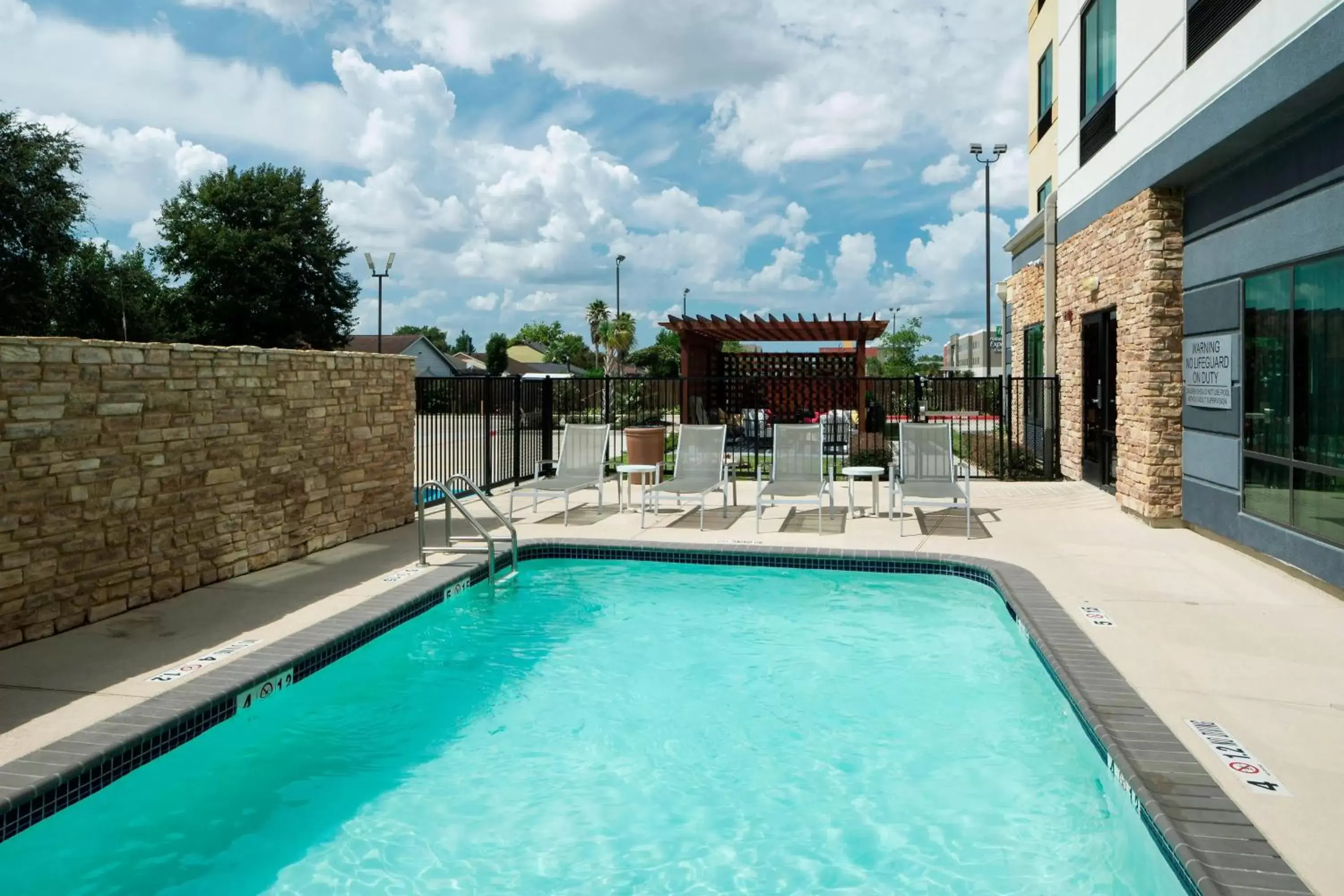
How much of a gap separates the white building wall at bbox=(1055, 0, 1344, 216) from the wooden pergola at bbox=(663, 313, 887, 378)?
460 centimetres

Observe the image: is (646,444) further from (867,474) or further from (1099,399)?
(1099,399)

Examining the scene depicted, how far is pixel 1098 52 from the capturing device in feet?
37.8

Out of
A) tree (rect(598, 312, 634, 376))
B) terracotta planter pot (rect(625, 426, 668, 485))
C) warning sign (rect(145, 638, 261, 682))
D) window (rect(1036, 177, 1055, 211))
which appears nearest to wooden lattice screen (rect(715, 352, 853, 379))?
terracotta planter pot (rect(625, 426, 668, 485))

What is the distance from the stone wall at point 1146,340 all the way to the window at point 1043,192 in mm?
8030

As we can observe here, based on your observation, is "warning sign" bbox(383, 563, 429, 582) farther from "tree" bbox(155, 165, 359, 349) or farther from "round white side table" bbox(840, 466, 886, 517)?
"tree" bbox(155, 165, 359, 349)

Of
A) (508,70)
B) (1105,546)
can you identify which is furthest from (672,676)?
(508,70)

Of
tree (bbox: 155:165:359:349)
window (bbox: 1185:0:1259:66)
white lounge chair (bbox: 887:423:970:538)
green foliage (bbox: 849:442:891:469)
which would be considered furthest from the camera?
tree (bbox: 155:165:359:349)

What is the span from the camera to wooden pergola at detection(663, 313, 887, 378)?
16422 mm

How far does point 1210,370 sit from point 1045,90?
1204 centimetres

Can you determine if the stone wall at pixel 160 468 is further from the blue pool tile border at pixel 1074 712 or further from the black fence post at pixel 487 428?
the black fence post at pixel 487 428

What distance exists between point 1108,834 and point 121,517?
5.69 meters

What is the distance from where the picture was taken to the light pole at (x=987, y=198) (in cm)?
3056

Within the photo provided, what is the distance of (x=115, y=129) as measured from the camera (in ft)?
75.9

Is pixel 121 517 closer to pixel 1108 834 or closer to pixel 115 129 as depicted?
pixel 1108 834
